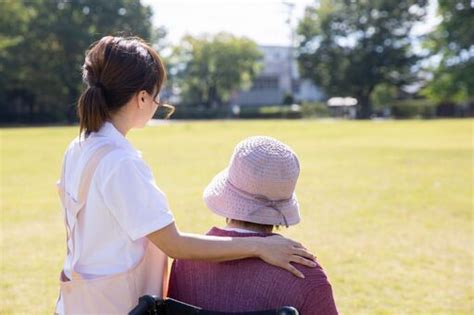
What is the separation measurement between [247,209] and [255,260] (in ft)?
0.46

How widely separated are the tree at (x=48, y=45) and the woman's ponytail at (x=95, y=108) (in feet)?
151

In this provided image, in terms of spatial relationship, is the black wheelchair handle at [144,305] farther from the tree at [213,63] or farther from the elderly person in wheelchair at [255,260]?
the tree at [213,63]

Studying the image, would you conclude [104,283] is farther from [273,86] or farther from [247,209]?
[273,86]

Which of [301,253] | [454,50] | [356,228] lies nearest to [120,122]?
[301,253]

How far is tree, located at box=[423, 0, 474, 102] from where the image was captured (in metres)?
40.3

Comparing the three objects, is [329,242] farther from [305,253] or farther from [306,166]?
[306,166]

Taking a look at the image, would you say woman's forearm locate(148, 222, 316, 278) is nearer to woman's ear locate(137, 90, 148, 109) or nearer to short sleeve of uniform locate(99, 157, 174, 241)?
short sleeve of uniform locate(99, 157, 174, 241)

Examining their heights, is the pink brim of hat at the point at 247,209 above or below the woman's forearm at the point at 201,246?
above

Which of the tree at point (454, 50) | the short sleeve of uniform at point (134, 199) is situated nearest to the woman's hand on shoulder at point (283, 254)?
the short sleeve of uniform at point (134, 199)

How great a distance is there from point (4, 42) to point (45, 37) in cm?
626

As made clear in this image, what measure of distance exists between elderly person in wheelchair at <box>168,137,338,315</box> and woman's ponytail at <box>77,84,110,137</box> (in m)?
0.39

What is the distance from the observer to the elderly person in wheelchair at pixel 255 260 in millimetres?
1569

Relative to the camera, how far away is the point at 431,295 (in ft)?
15.3

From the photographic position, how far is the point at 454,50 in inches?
1658
